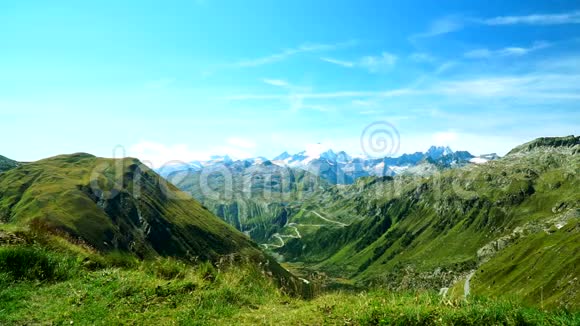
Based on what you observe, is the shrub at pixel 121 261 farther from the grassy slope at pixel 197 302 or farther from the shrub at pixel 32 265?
the shrub at pixel 32 265

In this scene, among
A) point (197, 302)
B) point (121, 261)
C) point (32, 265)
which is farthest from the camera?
point (121, 261)

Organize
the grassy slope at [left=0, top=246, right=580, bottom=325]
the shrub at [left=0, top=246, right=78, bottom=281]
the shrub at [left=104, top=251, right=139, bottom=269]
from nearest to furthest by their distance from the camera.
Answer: the grassy slope at [left=0, top=246, right=580, bottom=325] < the shrub at [left=0, top=246, right=78, bottom=281] < the shrub at [left=104, top=251, right=139, bottom=269]

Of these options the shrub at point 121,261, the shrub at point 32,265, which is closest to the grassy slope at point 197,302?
the shrub at point 32,265

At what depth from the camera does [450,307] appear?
11.3m

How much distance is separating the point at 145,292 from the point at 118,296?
36.6 inches

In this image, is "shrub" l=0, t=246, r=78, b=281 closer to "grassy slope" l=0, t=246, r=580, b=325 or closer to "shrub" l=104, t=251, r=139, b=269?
"grassy slope" l=0, t=246, r=580, b=325

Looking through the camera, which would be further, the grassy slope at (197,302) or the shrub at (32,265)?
the shrub at (32,265)

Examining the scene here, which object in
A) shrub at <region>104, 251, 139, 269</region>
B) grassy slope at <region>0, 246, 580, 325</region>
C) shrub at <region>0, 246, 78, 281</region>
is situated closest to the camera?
grassy slope at <region>0, 246, 580, 325</region>

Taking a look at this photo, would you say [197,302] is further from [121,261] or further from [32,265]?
[32,265]

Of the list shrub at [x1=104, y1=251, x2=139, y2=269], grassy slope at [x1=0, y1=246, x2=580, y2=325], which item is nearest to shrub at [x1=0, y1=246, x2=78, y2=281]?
grassy slope at [x1=0, y1=246, x2=580, y2=325]

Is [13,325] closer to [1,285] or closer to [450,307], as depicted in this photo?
[1,285]

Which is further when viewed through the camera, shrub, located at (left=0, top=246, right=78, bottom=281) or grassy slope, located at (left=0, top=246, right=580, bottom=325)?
shrub, located at (left=0, top=246, right=78, bottom=281)

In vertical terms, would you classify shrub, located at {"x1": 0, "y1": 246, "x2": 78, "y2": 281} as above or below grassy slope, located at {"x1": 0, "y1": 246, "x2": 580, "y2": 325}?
above

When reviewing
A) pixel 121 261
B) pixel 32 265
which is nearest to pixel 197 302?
pixel 121 261
